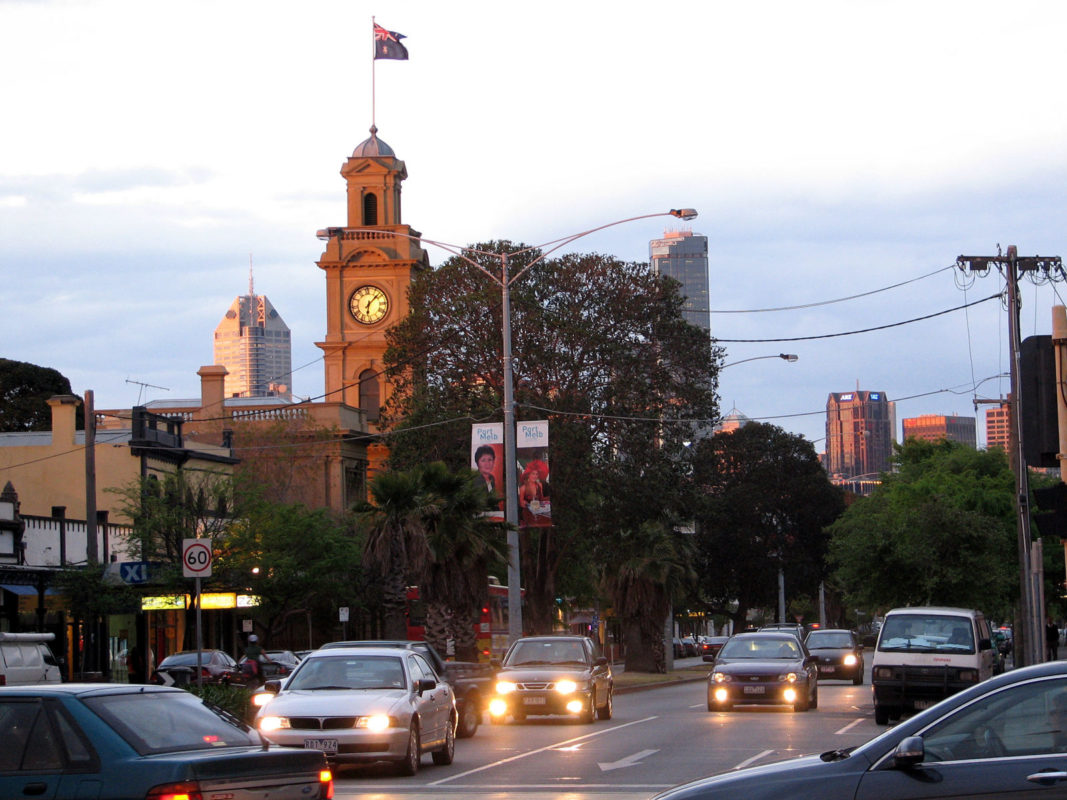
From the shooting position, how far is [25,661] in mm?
25000

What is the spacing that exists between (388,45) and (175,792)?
66.5 m

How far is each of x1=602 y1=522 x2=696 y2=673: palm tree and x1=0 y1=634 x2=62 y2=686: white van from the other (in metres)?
29.5

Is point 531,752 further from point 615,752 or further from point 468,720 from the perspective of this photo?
point 468,720

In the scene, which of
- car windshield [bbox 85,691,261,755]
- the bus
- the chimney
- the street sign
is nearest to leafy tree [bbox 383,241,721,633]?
the bus

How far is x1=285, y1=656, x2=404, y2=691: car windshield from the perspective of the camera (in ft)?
59.7

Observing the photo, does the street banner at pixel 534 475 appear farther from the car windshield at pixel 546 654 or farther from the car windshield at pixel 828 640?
the car windshield at pixel 828 640

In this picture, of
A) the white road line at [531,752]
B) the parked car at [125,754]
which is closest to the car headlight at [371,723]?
the white road line at [531,752]

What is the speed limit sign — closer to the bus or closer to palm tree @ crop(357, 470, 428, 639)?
palm tree @ crop(357, 470, 428, 639)

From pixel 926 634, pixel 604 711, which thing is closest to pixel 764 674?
pixel 604 711

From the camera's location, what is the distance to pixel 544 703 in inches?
1051

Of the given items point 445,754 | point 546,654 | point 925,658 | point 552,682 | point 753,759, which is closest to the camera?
point 753,759

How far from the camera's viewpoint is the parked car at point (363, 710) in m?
17.1

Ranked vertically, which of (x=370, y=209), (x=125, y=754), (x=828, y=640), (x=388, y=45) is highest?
(x=388, y=45)

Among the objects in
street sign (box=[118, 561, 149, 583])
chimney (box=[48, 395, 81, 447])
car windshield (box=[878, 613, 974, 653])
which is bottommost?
car windshield (box=[878, 613, 974, 653])
